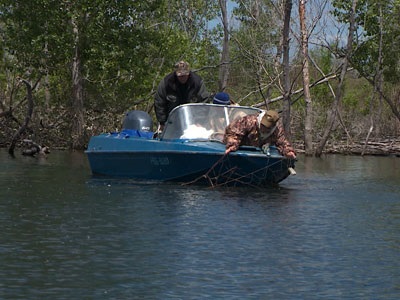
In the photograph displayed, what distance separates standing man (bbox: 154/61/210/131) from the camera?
68.2ft

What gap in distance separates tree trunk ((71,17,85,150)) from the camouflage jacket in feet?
59.9

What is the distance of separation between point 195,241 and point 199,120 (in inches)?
286

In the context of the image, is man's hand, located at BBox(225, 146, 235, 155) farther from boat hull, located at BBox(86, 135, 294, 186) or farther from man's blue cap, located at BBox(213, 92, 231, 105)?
man's blue cap, located at BBox(213, 92, 231, 105)

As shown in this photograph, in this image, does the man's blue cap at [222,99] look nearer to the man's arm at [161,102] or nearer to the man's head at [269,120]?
the man's arm at [161,102]

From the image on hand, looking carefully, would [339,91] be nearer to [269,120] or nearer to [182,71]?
[182,71]

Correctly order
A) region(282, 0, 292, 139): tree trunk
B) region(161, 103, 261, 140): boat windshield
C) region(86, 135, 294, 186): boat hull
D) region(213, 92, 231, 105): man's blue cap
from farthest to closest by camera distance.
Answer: region(282, 0, 292, 139): tree trunk → region(213, 92, 231, 105): man's blue cap → region(161, 103, 261, 140): boat windshield → region(86, 135, 294, 186): boat hull

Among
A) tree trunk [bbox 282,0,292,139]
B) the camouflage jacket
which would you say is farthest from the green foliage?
the camouflage jacket

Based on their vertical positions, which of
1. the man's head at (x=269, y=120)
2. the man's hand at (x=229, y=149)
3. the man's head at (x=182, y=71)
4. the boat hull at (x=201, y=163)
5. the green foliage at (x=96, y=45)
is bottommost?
the boat hull at (x=201, y=163)

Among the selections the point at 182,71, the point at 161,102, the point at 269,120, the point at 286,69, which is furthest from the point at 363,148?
the point at 269,120

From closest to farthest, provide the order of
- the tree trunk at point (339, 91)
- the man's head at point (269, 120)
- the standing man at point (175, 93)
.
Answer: the man's head at point (269, 120), the standing man at point (175, 93), the tree trunk at point (339, 91)

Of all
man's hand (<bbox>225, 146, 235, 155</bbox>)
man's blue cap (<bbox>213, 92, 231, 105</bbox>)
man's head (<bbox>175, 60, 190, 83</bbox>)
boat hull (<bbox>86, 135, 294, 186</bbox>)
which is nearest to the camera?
man's hand (<bbox>225, 146, 235, 155</bbox>)

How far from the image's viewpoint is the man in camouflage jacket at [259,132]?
60.5 ft

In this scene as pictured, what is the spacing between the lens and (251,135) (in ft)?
61.6

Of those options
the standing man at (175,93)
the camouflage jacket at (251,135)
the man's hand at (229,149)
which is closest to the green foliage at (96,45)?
the standing man at (175,93)
